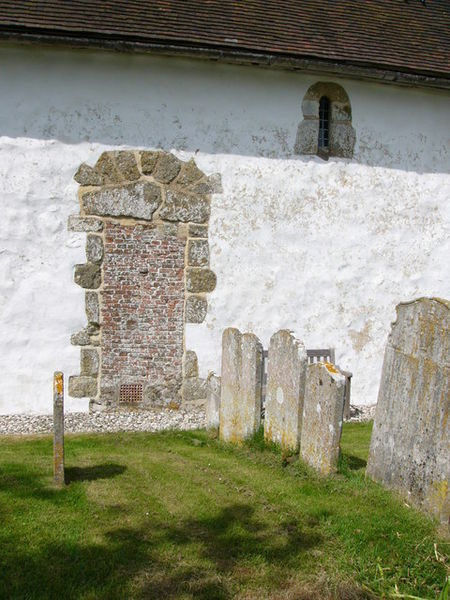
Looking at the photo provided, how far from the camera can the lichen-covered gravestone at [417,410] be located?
4863 millimetres

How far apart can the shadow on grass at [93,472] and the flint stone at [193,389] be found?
2953 mm

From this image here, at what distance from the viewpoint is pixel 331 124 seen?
1010cm

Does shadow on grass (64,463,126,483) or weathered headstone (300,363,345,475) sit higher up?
weathered headstone (300,363,345,475)

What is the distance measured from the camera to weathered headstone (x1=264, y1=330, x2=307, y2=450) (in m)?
6.15

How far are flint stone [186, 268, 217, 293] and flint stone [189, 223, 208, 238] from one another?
502 mm

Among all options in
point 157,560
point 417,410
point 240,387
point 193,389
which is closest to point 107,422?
point 193,389

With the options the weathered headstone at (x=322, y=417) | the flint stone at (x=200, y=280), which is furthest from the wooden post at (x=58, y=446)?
the flint stone at (x=200, y=280)

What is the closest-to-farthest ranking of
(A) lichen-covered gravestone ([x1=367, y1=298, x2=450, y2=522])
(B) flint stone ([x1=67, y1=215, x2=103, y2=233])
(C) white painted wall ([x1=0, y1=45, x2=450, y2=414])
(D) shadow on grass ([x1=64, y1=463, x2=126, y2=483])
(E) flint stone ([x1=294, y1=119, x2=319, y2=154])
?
(A) lichen-covered gravestone ([x1=367, y1=298, x2=450, y2=522]), (D) shadow on grass ([x1=64, y1=463, x2=126, y2=483]), (C) white painted wall ([x1=0, y1=45, x2=450, y2=414]), (B) flint stone ([x1=67, y1=215, x2=103, y2=233]), (E) flint stone ([x1=294, y1=119, x2=319, y2=154])

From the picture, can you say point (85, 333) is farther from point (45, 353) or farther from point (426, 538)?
point (426, 538)

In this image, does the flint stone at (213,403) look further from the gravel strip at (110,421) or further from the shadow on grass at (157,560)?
the shadow on grass at (157,560)

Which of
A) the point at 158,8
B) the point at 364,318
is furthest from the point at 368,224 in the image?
the point at 158,8

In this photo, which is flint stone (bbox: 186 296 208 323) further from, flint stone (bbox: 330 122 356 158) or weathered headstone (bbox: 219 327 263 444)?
flint stone (bbox: 330 122 356 158)

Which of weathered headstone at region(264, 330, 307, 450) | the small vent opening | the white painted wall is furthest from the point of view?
the small vent opening

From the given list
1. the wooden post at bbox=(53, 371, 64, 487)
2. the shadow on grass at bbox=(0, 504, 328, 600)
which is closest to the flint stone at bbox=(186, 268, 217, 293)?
the wooden post at bbox=(53, 371, 64, 487)
